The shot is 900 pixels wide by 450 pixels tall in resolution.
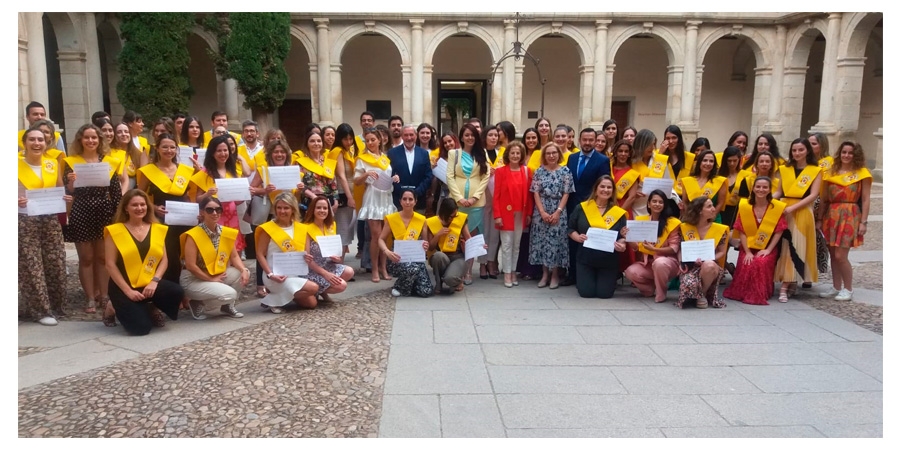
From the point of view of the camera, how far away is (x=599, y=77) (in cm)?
1755

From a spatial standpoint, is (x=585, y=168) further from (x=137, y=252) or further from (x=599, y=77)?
(x=599, y=77)

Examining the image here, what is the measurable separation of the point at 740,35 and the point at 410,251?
Result: 54.5 feet

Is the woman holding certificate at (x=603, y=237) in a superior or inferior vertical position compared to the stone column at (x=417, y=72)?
inferior

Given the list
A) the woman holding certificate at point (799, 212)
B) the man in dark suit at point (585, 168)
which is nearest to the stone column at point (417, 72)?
the man in dark suit at point (585, 168)

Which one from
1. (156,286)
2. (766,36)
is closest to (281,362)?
(156,286)

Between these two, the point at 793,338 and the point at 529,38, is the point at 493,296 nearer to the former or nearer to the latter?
the point at 793,338

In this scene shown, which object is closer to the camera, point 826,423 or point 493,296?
point 826,423

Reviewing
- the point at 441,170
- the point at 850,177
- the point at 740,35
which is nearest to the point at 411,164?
the point at 441,170

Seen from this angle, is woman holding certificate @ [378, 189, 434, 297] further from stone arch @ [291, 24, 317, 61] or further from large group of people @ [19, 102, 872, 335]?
stone arch @ [291, 24, 317, 61]

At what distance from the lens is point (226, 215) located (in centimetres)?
569

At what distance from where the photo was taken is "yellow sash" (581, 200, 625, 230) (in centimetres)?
596

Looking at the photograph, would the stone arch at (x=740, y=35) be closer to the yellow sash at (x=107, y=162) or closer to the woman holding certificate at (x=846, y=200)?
the woman holding certificate at (x=846, y=200)

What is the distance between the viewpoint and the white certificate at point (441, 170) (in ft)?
21.4

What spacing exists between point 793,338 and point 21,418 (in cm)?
570
